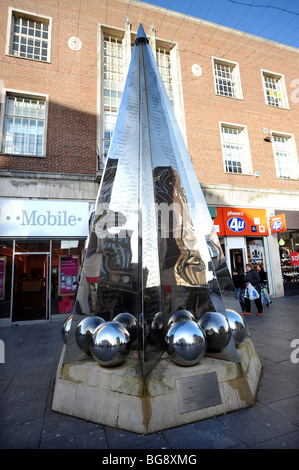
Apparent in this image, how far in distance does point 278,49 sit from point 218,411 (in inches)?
799

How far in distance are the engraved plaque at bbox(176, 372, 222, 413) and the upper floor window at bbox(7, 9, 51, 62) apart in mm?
13549

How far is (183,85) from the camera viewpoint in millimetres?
13312

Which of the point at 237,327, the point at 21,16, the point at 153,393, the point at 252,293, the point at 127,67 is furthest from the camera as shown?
the point at 127,67

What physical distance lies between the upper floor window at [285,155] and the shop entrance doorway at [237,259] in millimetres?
5837

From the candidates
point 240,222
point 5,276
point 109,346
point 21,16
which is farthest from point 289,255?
point 21,16

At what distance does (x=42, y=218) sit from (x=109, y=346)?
7.81m

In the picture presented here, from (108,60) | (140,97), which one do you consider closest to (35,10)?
(108,60)

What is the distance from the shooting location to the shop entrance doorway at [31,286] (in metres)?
9.07

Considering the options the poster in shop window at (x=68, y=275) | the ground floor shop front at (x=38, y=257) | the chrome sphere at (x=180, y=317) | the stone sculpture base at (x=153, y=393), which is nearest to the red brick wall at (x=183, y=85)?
the ground floor shop front at (x=38, y=257)

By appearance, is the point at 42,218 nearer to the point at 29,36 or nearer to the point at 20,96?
the point at 20,96

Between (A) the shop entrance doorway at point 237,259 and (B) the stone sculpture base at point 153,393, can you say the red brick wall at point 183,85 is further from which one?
(B) the stone sculpture base at point 153,393

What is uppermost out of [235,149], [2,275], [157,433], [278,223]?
[235,149]

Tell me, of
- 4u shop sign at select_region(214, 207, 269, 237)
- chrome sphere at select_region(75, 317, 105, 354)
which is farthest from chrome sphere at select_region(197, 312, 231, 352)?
4u shop sign at select_region(214, 207, 269, 237)
